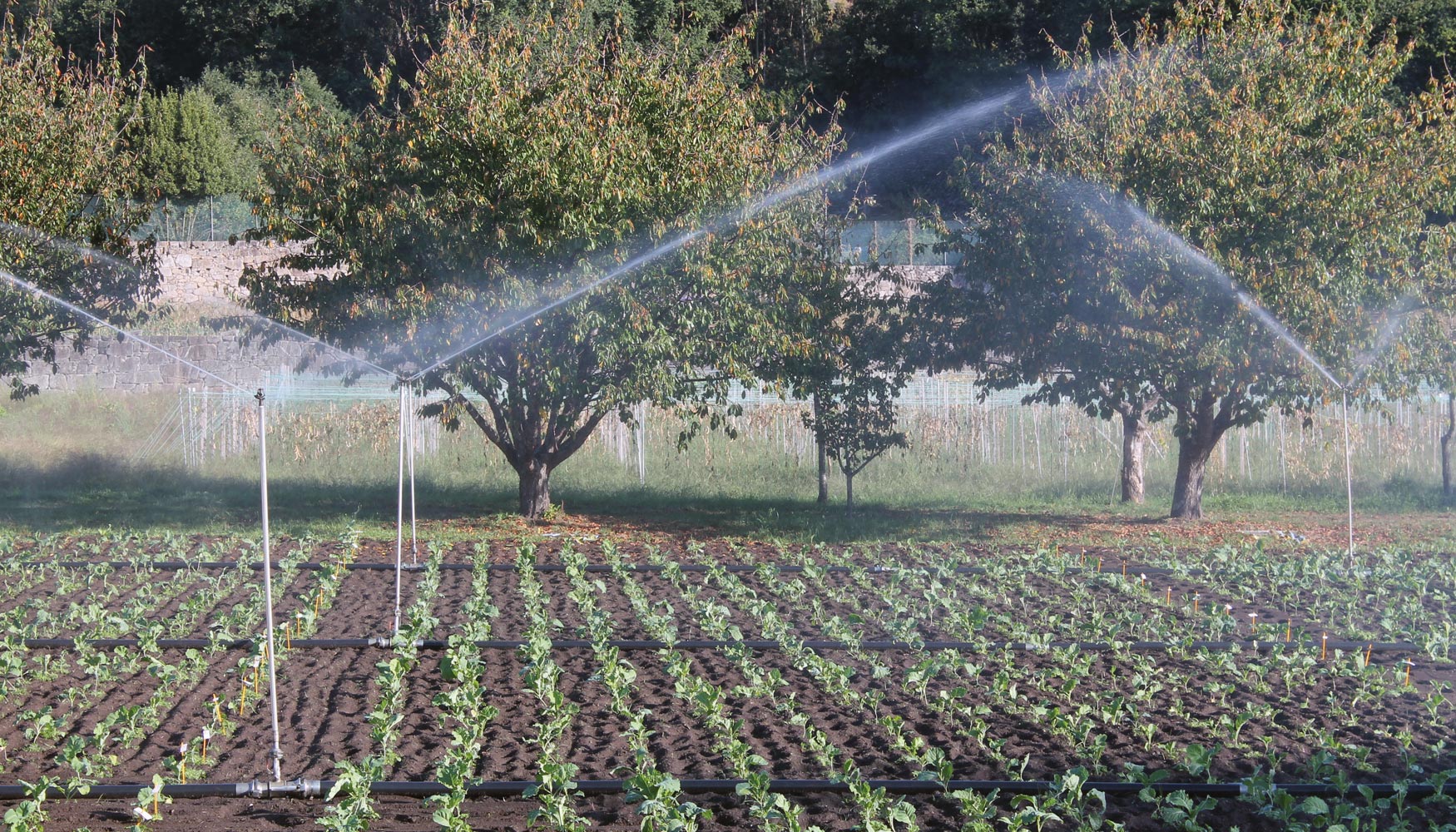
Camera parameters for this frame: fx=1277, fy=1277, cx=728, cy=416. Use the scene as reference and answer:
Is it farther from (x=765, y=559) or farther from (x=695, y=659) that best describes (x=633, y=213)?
(x=695, y=659)

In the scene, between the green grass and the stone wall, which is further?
the stone wall

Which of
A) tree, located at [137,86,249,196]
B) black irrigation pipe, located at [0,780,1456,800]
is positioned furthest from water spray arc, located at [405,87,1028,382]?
tree, located at [137,86,249,196]

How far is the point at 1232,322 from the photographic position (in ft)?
44.0

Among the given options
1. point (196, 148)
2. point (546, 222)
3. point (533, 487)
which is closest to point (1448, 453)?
point (533, 487)

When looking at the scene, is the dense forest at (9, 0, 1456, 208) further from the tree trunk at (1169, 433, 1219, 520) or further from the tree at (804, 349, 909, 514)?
the tree trunk at (1169, 433, 1219, 520)

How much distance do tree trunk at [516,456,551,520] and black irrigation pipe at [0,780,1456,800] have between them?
10.1 meters

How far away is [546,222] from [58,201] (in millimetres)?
5336

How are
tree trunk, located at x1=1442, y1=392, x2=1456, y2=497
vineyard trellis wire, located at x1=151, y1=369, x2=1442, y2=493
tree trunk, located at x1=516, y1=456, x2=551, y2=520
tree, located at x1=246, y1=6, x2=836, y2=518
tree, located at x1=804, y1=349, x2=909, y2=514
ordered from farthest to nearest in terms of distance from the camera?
vineyard trellis wire, located at x1=151, y1=369, x2=1442, y2=493 → tree trunk, located at x1=1442, y1=392, x2=1456, y2=497 → tree, located at x1=804, y1=349, x2=909, y2=514 → tree trunk, located at x1=516, y1=456, x2=551, y2=520 → tree, located at x1=246, y1=6, x2=836, y2=518

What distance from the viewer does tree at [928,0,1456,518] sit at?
13.4 m

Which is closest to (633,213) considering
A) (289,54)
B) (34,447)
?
(34,447)

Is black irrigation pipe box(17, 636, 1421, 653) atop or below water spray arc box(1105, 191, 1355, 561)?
below

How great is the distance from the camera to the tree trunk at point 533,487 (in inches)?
628

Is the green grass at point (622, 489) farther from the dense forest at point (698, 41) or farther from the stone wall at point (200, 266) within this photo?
the dense forest at point (698, 41)

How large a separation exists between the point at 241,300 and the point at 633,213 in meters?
4.92
